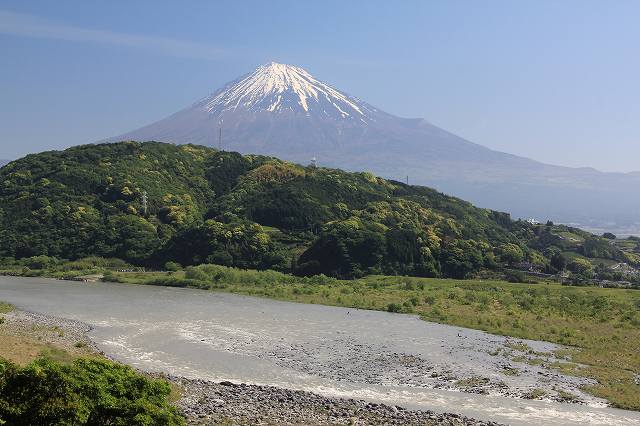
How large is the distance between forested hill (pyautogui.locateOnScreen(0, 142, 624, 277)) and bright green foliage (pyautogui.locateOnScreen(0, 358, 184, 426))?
5614 centimetres

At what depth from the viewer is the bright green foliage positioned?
1523 cm

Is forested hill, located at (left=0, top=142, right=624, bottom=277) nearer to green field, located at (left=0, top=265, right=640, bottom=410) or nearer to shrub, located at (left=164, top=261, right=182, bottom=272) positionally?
shrub, located at (left=164, top=261, right=182, bottom=272)

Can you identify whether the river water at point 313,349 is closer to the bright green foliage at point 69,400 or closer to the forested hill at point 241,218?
the bright green foliage at point 69,400

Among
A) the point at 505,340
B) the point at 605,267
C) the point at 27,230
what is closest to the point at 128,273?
the point at 27,230

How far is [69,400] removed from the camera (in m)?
15.7

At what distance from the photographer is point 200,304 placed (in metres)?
50.3

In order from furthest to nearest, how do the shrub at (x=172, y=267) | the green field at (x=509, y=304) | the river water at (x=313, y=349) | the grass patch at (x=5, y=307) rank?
the shrub at (x=172, y=267), the grass patch at (x=5, y=307), the green field at (x=509, y=304), the river water at (x=313, y=349)

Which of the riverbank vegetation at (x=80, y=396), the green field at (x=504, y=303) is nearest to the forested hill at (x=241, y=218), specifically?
the green field at (x=504, y=303)

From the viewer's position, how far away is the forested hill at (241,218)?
250 ft

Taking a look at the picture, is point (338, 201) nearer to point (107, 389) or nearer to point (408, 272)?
point (408, 272)

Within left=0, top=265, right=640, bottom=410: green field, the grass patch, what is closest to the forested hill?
left=0, top=265, right=640, bottom=410: green field

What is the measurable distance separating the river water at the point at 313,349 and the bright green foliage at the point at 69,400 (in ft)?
34.0

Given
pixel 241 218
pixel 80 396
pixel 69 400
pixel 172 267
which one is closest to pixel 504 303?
pixel 172 267

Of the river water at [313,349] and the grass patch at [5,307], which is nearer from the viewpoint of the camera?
the river water at [313,349]
